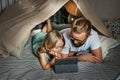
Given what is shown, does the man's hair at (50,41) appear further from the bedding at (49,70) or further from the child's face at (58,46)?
the bedding at (49,70)

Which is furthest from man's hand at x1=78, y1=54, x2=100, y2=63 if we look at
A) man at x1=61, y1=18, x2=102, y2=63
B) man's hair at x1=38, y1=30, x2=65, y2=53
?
man's hair at x1=38, y1=30, x2=65, y2=53

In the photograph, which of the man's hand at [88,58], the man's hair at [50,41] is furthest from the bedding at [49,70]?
the man's hair at [50,41]

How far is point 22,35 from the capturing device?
2.19m

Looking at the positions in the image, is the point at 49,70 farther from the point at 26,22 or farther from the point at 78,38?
the point at 26,22

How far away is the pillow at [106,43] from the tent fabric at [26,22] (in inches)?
2.2

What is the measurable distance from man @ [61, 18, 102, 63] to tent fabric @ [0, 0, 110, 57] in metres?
0.22

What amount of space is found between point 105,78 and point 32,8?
3.12 ft

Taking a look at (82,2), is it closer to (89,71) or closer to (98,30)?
(98,30)

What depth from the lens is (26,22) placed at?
87.0 inches

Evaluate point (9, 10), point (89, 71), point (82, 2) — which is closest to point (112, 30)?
point (82, 2)

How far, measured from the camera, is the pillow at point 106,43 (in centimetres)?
221

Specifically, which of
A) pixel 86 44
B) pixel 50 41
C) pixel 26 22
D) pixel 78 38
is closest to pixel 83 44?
pixel 86 44

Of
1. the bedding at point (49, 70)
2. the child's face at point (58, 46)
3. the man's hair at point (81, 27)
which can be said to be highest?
the man's hair at point (81, 27)

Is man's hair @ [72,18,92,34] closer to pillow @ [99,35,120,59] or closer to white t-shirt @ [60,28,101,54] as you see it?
white t-shirt @ [60,28,101,54]
